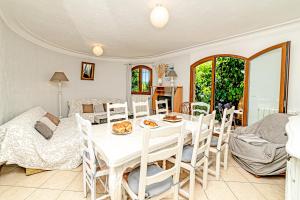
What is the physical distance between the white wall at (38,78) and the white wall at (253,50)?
2442 mm

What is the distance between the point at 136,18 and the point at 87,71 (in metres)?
3.32

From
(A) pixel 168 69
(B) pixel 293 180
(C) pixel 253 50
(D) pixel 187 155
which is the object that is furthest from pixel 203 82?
(B) pixel 293 180

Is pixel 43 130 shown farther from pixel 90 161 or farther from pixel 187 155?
pixel 187 155

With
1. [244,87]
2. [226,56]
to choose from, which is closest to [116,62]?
[226,56]

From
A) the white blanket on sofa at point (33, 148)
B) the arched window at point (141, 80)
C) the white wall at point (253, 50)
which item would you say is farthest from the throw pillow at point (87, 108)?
the white wall at point (253, 50)

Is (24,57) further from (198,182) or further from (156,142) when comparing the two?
(198,182)

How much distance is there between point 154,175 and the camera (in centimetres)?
118

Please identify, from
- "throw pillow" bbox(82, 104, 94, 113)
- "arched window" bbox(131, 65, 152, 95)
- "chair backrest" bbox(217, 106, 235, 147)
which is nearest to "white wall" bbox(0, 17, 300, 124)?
"arched window" bbox(131, 65, 152, 95)

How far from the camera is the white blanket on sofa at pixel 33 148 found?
1.97 meters

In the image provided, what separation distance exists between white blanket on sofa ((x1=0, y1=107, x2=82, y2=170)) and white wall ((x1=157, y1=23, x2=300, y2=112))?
3247 mm

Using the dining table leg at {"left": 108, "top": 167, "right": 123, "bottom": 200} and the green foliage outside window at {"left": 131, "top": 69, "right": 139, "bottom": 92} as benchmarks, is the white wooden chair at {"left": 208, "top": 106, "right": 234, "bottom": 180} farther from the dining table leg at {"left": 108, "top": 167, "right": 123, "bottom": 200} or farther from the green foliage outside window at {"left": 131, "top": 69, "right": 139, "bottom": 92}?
the green foliage outside window at {"left": 131, "top": 69, "right": 139, "bottom": 92}

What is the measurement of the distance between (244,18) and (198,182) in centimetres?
257

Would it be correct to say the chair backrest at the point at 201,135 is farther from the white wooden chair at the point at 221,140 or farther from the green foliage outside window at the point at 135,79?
the green foliage outside window at the point at 135,79

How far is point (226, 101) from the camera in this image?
3945 millimetres
